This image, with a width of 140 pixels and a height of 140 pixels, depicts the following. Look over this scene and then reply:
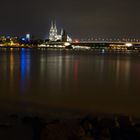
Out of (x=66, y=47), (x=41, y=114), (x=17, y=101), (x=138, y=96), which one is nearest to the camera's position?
(x=41, y=114)

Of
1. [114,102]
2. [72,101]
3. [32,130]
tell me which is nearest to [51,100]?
[72,101]

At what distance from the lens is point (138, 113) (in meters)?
9.13

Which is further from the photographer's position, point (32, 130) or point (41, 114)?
point (41, 114)

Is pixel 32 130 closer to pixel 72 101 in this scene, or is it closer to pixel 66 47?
pixel 72 101

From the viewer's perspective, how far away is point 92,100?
38.2ft

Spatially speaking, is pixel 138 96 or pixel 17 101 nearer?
pixel 17 101

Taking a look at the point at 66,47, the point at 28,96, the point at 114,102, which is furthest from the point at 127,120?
the point at 66,47

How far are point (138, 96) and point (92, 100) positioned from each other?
2.22 m

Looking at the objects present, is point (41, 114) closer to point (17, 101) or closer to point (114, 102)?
point (17, 101)

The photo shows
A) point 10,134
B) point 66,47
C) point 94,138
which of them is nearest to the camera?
point 94,138

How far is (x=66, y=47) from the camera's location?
13625 centimetres

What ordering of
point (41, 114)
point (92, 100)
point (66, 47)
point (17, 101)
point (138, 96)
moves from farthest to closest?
point (66, 47)
point (138, 96)
point (92, 100)
point (17, 101)
point (41, 114)

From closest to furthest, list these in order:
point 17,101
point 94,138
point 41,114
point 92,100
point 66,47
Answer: point 94,138 < point 41,114 < point 17,101 < point 92,100 < point 66,47

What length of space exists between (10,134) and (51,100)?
487 cm
